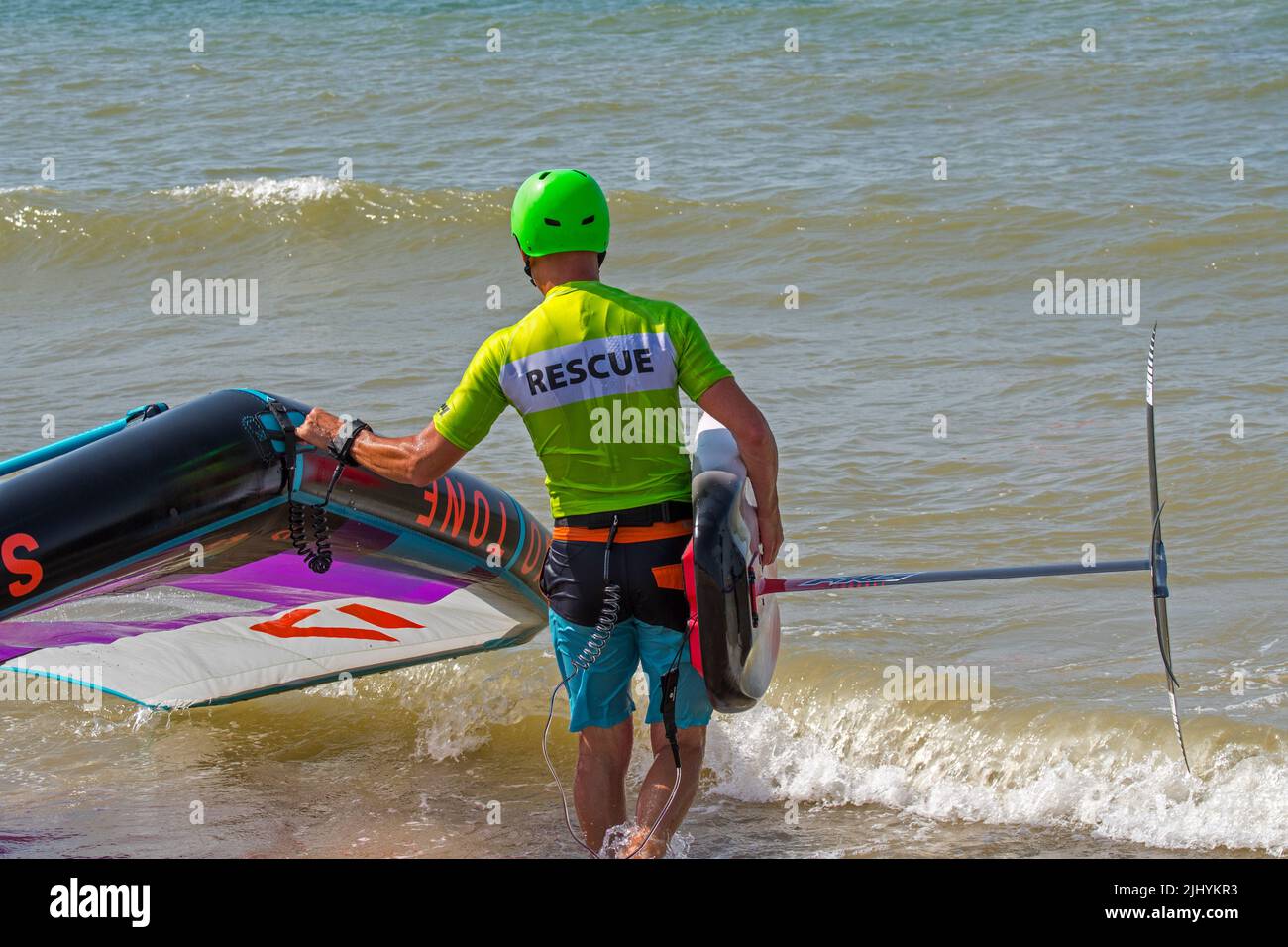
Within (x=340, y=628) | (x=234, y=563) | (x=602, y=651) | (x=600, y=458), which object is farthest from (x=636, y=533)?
(x=340, y=628)

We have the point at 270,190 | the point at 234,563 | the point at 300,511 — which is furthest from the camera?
the point at 270,190

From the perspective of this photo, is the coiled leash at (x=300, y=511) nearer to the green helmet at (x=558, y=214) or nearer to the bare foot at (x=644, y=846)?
the green helmet at (x=558, y=214)

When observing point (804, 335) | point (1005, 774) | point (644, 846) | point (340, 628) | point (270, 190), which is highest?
point (270, 190)

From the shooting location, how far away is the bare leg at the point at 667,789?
3732 mm

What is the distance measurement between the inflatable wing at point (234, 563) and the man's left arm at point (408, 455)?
0.38 m

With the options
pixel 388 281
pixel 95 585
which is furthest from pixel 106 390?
pixel 95 585

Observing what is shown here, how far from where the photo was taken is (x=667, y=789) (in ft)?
12.3

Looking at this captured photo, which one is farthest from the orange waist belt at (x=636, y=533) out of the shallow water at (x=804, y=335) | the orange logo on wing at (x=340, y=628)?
the orange logo on wing at (x=340, y=628)

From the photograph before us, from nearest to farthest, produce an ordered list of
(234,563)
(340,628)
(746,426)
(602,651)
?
(746,426), (602,651), (234,563), (340,628)

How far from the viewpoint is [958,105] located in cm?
1530

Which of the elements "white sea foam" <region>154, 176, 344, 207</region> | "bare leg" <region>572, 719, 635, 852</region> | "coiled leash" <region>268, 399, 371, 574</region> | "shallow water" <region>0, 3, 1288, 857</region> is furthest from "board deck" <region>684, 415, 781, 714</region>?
"white sea foam" <region>154, 176, 344, 207</region>

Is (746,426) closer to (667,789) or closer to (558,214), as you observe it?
(558,214)

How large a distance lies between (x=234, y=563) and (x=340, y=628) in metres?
0.90

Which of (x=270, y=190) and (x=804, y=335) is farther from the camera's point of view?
(x=270, y=190)
